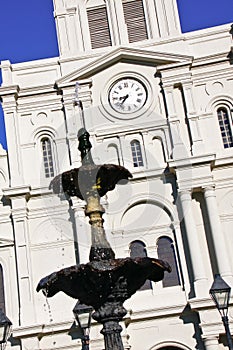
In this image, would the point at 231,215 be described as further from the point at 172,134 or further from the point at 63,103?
the point at 63,103

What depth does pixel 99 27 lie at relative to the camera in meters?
26.4

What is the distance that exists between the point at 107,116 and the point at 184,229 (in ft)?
18.3

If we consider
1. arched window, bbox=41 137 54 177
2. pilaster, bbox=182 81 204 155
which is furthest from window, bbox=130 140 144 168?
arched window, bbox=41 137 54 177

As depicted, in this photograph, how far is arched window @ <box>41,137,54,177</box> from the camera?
24391mm

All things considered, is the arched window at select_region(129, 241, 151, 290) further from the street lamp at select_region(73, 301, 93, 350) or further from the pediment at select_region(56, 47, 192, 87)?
the street lamp at select_region(73, 301, 93, 350)

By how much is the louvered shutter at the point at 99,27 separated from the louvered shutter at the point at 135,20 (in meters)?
0.90

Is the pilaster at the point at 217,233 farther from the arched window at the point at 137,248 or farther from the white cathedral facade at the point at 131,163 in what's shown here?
the arched window at the point at 137,248

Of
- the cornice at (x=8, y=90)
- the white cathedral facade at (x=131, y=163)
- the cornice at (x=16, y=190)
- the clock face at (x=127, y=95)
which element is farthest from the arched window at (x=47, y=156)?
the clock face at (x=127, y=95)

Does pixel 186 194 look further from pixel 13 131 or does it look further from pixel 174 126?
pixel 13 131

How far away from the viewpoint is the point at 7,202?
23.7m

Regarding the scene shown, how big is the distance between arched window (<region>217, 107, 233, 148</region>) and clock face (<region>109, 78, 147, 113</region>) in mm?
3096

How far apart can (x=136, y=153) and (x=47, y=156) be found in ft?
11.7

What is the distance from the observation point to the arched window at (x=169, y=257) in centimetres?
2241

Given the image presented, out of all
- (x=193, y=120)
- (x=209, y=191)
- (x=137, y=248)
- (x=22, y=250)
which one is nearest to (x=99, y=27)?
(x=193, y=120)
